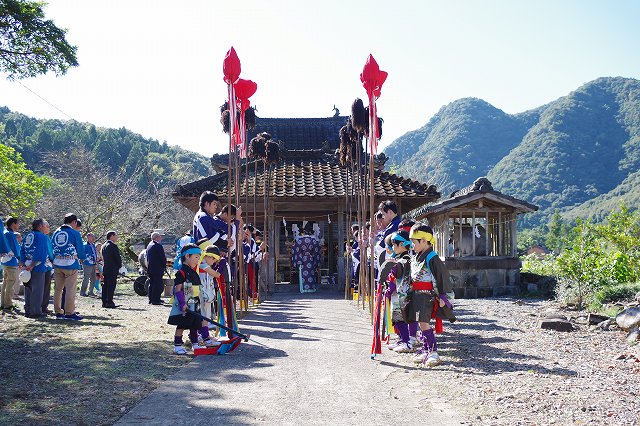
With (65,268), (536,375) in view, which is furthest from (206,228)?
(536,375)

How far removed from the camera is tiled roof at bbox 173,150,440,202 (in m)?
A: 15.4

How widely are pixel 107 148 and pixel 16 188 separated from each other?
3106cm

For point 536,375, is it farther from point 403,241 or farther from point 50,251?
point 50,251

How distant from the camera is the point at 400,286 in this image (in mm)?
6562

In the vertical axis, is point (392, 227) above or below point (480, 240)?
below

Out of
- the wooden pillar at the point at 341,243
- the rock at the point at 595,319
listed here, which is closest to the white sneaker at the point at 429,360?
the rock at the point at 595,319

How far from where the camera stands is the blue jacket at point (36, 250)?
9.36 metres

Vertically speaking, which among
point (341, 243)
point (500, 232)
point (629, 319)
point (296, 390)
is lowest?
point (296, 390)

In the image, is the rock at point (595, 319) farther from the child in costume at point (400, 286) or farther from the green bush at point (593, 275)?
the child in costume at point (400, 286)

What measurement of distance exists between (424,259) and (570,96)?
85175 millimetres

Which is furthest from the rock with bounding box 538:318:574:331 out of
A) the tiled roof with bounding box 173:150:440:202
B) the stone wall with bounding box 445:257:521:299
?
the tiled roof with bounding box 173:150:440:202

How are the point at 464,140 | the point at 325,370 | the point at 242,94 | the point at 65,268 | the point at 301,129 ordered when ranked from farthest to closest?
the point at 464,140, the point at 301,129, the point at 242,94, the point at 65,268, the point at 325,370

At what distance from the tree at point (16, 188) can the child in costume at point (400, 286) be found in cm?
1767

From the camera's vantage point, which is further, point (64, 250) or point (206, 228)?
point (64, 250)
